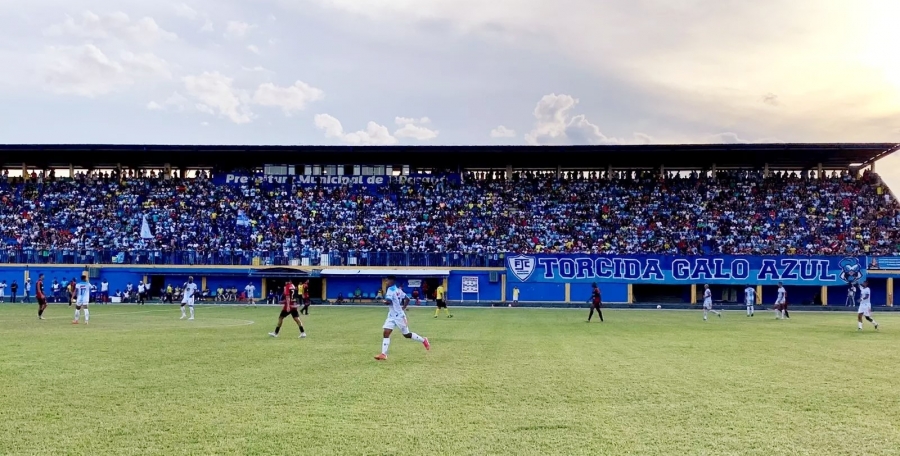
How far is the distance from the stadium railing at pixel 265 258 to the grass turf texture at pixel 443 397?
31234 millimetres

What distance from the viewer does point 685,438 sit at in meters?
9.02

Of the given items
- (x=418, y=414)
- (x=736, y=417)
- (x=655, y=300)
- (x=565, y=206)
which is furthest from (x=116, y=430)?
(x=565, y=206)

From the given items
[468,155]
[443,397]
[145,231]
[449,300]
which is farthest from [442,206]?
[443,397]

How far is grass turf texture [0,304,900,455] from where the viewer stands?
8773 millimetres

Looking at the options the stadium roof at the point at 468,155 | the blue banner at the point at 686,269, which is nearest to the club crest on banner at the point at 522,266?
the blue banner at the point at 686,269

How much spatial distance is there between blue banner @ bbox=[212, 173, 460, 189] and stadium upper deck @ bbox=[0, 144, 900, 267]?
0.22 meters

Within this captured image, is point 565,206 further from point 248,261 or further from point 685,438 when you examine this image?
point 685,438

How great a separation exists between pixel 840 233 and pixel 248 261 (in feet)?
146

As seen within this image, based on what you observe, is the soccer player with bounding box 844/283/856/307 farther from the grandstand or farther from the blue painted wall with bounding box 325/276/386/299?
the blue painted wall with bounding box 325/276/386/299

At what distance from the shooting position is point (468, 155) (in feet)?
209

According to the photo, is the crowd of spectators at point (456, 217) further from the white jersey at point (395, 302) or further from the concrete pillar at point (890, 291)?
the white jersey at point (395, 302)

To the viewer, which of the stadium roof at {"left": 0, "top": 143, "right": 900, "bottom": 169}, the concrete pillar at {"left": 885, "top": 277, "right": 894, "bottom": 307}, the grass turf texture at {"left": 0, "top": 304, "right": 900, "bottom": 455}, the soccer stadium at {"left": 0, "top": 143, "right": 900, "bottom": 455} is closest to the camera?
the grass turf texture at {"left": 0, "top": 304, "right": 900, "bottom": 455}

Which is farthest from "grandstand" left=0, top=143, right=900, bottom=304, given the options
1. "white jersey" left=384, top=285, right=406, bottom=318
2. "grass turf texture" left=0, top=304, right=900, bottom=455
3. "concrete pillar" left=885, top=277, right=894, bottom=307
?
"white jersey" left=384, top=285, right=406, bottom=318

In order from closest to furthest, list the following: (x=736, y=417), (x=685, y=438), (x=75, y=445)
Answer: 1. (x=75, y=445)
2. (x=685, y=438)
3. (x=736, y=417)
